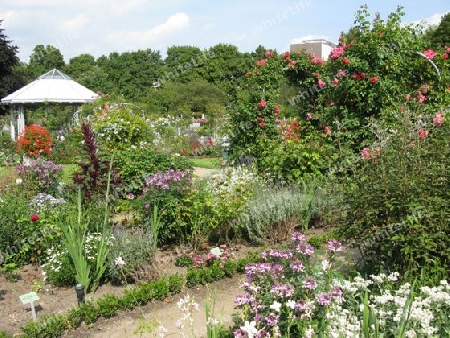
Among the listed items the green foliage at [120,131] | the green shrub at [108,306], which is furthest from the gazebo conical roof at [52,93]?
the green shrub at [108,306]

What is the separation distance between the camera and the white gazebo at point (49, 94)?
1714 cm

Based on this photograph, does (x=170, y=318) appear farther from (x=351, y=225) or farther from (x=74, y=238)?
(x=351, y=225)

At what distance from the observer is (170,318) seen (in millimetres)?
3965

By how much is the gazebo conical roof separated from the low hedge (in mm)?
13412

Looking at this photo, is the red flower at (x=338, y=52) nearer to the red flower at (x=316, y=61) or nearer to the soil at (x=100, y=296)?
the red flower at (x=316, y=61)

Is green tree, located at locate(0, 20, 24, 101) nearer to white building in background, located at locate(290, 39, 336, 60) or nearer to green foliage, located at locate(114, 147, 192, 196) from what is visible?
white building in background, located at locate(290, 39, 336, 60)

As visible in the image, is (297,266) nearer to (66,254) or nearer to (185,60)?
(66,254)

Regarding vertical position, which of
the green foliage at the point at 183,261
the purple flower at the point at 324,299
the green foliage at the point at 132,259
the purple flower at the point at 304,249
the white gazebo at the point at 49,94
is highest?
the white gazebo at the point at 49,94

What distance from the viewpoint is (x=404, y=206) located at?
12.2 ft

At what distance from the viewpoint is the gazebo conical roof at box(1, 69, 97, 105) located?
56.2 feet

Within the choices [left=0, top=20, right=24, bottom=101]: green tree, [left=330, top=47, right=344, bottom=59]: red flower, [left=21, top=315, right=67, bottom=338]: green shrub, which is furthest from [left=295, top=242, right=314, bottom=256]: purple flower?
[left=0, top=20, right=24, bottom=101]: green tree

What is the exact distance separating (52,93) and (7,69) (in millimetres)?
10174

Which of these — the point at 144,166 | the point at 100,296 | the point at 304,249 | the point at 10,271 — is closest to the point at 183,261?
the point at 100,296

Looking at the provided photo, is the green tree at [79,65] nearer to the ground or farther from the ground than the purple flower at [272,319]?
farther from the ground
